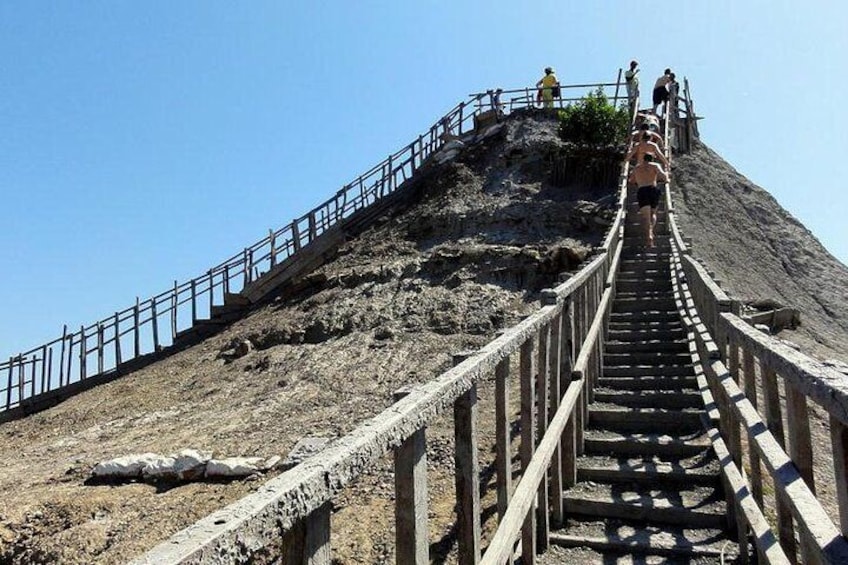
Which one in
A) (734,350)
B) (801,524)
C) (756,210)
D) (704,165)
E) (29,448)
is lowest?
(29,448)

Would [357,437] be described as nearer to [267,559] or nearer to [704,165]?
[267,559]

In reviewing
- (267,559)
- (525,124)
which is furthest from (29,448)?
(525,124)

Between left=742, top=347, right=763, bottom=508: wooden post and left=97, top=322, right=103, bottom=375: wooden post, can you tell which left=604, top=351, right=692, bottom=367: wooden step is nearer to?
left=742, top=347, right=763, bottom=508: wooden post

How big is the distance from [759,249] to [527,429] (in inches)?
658

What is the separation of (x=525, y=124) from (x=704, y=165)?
6.21 meters

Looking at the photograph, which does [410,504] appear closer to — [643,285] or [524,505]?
[524,505]

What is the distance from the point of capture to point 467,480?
9.30 feet

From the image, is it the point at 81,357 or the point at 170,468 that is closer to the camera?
the point at 170,468

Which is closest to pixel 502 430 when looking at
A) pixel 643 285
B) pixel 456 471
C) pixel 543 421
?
pixel 456 471

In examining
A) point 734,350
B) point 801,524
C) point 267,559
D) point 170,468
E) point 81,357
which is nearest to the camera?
point 801,524

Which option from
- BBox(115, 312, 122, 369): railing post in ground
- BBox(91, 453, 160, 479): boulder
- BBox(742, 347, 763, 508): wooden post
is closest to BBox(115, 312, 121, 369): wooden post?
BBox(115, 312, 122, 369): railing post in ground

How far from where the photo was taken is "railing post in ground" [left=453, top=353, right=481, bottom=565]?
2.82 meters

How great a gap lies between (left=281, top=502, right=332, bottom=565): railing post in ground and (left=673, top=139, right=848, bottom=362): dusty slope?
38.1 feet

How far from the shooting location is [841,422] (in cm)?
195
